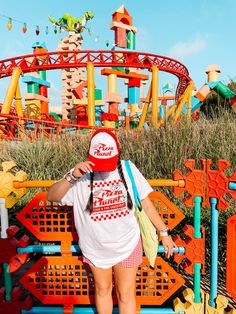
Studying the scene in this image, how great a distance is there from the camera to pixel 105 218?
1.71 meters

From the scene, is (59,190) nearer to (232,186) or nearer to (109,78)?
(232,186)

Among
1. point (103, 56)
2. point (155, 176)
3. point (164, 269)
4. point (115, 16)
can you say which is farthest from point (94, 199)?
point (115, 16)

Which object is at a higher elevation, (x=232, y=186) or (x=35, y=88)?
(x=35, y=88)

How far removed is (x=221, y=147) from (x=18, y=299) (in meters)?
3.55

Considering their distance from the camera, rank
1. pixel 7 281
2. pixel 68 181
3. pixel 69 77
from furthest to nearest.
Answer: pixel 69 77 < pixel 7 281 < pixel 68 181

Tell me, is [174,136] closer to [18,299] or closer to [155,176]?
[155,176]

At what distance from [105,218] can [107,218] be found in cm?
1

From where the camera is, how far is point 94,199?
5.58 feet

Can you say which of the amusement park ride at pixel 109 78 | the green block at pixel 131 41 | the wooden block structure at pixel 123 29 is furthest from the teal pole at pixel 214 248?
the green block at pixel 131 41

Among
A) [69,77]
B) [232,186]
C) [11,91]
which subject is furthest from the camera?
[69,77]

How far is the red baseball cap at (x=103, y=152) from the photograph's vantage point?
1.60 meters

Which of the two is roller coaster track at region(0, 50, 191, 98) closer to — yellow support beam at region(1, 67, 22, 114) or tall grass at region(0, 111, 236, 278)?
yellow support beam at region(1, 67, 22, 114)

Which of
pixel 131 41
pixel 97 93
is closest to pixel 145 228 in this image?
pixel 131 41

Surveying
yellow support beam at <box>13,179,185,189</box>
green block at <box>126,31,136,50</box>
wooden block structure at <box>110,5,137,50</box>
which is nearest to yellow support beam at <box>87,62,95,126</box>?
wooden block structure at <box>110,5,137,50</box>
